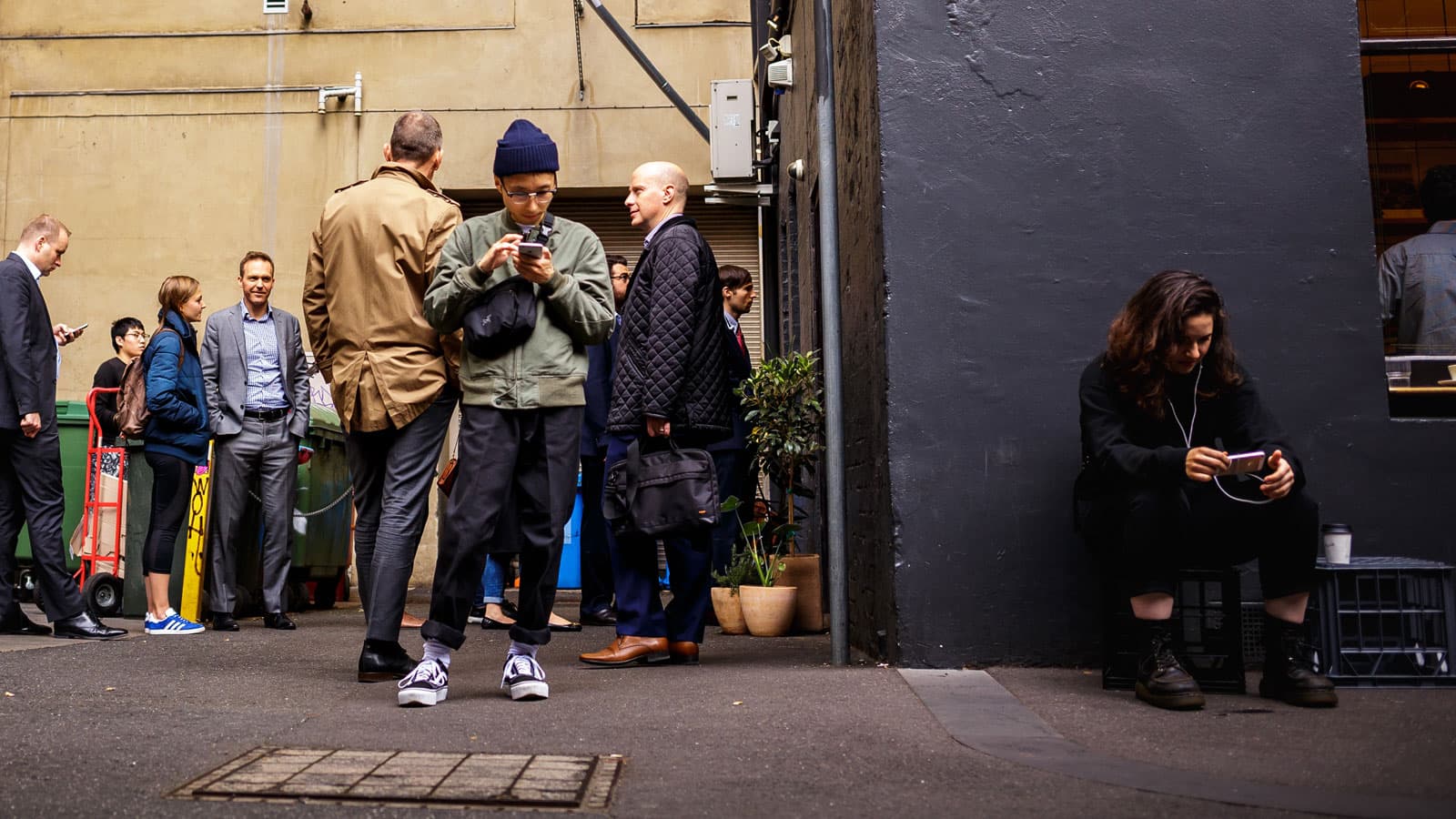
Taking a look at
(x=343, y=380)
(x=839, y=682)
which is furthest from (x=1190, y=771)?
(x=343, y=380)

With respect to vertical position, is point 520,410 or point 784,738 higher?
point 520,410

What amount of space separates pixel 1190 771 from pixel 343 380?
2996 millimetres

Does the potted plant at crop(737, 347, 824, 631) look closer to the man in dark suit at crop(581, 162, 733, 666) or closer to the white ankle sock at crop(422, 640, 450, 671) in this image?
the man in dark suit at crop(581, 162, 733, 666)

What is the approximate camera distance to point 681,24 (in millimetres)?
15117

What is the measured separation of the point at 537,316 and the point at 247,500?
396cm

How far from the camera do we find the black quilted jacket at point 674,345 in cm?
544

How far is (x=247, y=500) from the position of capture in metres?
7.83

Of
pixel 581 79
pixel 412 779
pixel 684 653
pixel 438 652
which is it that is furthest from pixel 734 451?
pixel 581 79

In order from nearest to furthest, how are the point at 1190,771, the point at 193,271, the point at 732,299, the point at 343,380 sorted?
the point at 1190,771 < the point at 343,380 < the point at 732,299 < the point at 193,271

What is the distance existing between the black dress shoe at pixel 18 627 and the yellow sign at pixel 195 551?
0.81m

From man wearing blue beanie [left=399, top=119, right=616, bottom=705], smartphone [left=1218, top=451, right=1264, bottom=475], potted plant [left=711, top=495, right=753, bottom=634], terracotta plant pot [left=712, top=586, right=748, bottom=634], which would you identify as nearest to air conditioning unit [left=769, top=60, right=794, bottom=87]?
potted plant [left=711, top=495, right=753, bottom=634]

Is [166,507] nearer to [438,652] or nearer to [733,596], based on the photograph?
[733,596]

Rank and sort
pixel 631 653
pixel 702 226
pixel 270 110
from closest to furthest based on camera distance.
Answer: pixel 631 653 → pixel 270 110 → pixel 702 226

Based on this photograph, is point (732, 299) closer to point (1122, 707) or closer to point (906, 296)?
point (906, 296)
